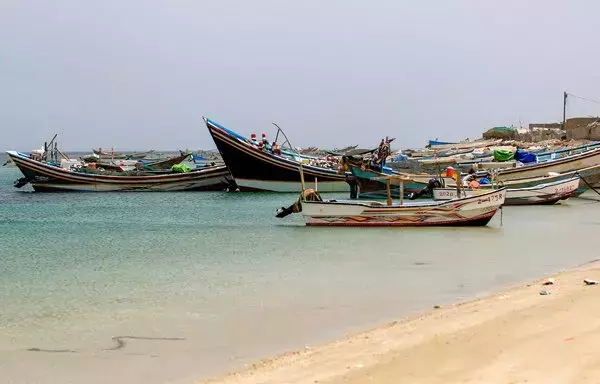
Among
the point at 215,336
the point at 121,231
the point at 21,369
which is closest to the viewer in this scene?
the point at 21,369

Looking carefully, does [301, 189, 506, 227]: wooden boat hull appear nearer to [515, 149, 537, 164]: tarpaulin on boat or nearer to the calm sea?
the calm sea

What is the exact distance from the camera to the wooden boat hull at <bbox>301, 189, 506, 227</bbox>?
16.9 metres

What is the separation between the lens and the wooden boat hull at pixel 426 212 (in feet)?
55.4

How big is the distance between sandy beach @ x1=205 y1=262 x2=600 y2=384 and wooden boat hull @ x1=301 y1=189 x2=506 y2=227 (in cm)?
912

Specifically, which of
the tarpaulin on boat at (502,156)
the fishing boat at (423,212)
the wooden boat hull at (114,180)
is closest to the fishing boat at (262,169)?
the wooden boat hull at (114,180)

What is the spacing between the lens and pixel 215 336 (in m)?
7.51

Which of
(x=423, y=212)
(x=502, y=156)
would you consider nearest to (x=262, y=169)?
(x=502, y=156)

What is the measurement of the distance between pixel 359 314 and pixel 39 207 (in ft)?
68.3

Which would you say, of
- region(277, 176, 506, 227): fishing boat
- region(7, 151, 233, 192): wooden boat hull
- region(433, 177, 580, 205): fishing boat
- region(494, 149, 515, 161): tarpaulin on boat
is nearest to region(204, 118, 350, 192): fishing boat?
→ region(7, 151, 233, 192): wooden boat hull

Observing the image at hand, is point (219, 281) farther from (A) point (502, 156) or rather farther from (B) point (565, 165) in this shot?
(A) point (502, 156)

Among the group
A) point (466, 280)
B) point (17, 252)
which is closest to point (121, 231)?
point (17, 252)

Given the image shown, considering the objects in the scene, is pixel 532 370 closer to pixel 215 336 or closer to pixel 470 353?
pixel 470 353

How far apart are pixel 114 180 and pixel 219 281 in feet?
77.6

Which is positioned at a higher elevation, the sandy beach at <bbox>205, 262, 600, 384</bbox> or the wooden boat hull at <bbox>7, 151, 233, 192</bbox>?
the sandy beach at <bbox>205, 262, 600, 384</bbox>
